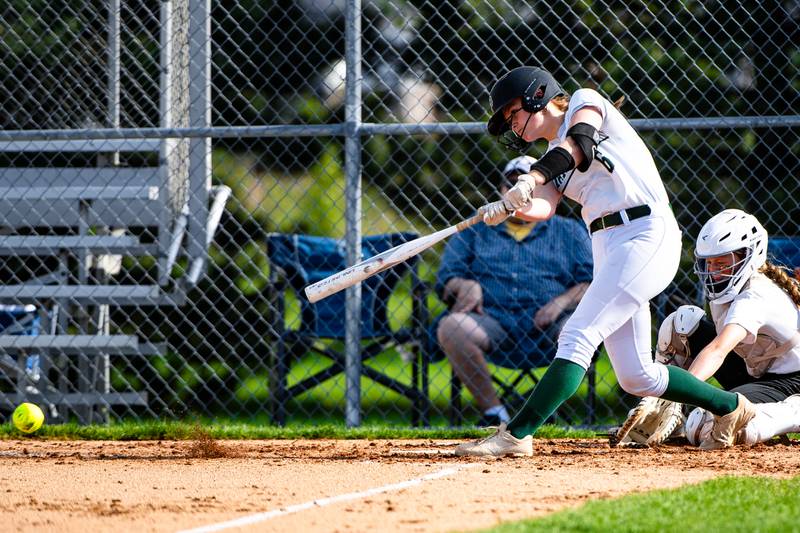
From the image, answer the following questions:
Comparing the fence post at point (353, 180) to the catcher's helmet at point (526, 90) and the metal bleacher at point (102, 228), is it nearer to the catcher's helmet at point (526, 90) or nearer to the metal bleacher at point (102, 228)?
the metal bleacher at point (102, 228)

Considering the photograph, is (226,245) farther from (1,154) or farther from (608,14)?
(608,14)

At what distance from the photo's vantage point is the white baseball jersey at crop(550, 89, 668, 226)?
163 inches

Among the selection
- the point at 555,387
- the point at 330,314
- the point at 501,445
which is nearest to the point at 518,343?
the point at 330,314

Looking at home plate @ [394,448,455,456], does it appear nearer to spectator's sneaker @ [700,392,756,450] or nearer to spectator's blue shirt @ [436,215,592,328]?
spectator's sneaker @ [700,392,756,450]

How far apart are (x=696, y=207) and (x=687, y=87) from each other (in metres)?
0.78

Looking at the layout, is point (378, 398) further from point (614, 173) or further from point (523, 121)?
point (614, 173)

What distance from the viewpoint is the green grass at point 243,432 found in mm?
5688

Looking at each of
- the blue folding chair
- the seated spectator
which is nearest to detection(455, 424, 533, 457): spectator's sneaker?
the seated spectator

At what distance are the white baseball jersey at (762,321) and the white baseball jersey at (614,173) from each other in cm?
82

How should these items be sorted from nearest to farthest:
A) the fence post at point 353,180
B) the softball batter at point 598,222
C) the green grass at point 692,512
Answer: the green grass at point 692,512 < the softball batter at point 598,222 < the fence post at point 353,180

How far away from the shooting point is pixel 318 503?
3.43 metres

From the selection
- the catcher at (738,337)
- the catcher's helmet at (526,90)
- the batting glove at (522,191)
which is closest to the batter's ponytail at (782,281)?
the catcher at (738,337)

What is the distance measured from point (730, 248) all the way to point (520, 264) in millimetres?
1884

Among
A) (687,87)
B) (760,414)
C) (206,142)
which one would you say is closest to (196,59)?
(206,142)
